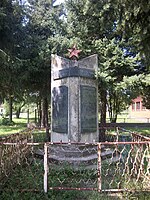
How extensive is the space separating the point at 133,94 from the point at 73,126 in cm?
457

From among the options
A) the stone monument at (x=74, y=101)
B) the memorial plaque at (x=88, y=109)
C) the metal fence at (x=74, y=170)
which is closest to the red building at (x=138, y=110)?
the memorial plaque at (x=88, y=109)

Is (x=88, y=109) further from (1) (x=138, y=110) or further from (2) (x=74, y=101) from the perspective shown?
(1) (x=138, y=110)

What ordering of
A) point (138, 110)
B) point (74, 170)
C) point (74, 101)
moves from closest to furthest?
point (74, 170) < point (74, 101) < point (138, 110)

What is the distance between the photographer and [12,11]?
1187 centimetres

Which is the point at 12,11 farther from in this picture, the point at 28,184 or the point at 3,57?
the point at 28,184

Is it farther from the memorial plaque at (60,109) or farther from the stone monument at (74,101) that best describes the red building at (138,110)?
the memorial plaque at (60,109)

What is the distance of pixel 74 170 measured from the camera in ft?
22.3

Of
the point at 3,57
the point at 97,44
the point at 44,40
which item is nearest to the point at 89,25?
the point at 97,44

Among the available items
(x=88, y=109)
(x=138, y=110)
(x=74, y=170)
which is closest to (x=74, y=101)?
A: (x=88, y=109)

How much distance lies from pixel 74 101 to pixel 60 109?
2.14 feet

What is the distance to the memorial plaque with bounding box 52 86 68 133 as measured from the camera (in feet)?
29.0

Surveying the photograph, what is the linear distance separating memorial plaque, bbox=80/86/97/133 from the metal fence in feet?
2.63

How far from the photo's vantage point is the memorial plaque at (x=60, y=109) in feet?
29.0

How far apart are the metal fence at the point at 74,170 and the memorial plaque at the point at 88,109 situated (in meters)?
0.80
